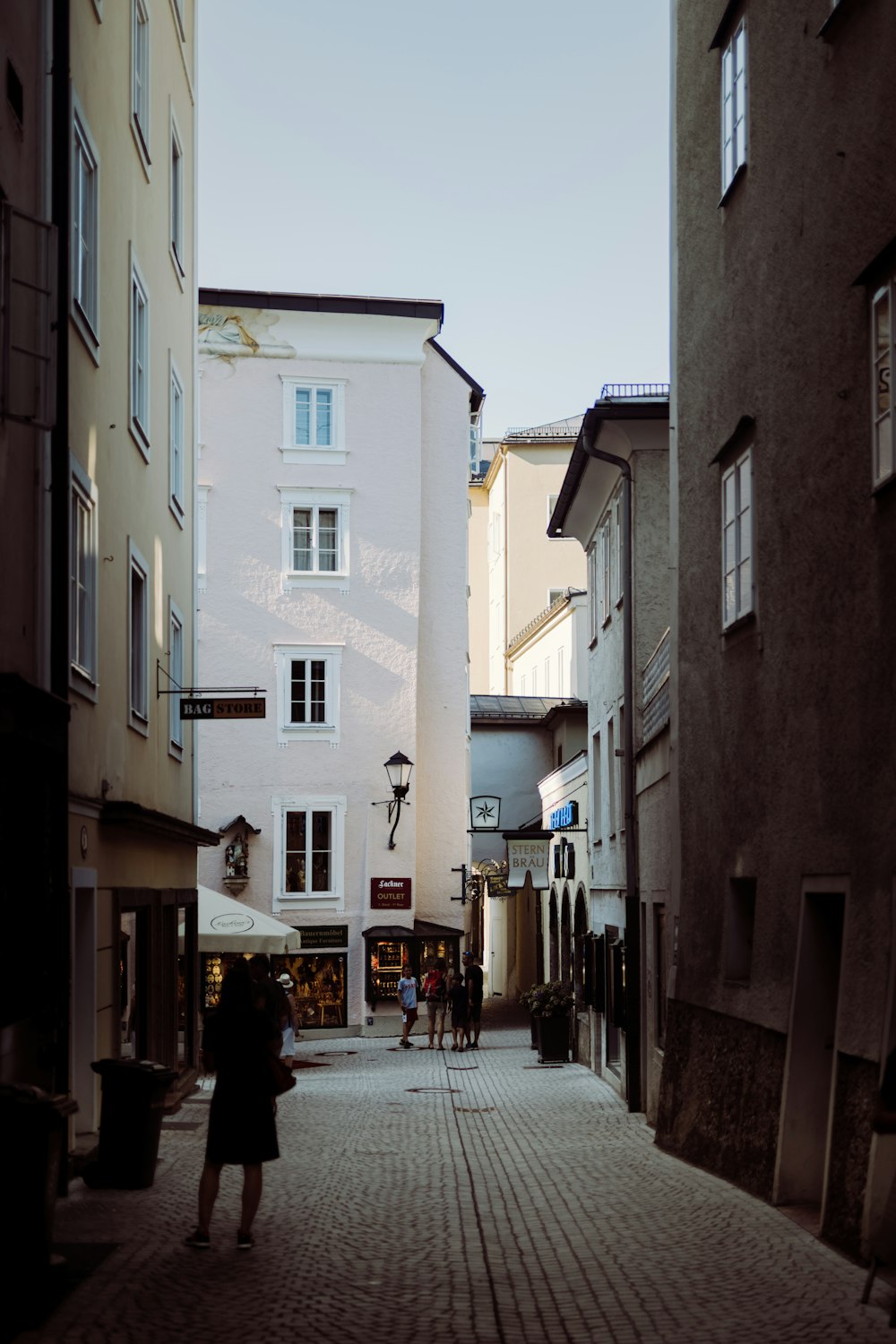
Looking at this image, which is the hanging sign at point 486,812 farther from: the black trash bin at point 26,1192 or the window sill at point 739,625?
the black trash bin at point 26,1192

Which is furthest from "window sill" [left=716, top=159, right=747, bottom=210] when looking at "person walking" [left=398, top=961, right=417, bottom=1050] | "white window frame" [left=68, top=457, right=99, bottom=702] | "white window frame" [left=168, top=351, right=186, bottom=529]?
"person walking" [left=398, top=961, right=417, bottom=1050]

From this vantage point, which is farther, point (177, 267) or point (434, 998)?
point (434, 998)

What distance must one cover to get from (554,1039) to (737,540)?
1774 cm

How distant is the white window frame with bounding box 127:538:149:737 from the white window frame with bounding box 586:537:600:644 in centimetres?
1041

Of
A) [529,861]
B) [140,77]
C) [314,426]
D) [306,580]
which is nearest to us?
[140,77]

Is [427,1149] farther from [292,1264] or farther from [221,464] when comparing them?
[221,464]

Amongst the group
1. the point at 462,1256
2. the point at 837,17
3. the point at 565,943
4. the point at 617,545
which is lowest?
the point at 565,943

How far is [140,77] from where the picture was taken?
19922mm

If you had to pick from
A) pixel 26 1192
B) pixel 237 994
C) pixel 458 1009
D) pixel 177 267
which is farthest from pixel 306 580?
pixel 26 1192

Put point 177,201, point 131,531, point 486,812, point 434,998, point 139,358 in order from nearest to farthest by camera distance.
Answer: point 131,531 → point 139,358 → point 177,201 → point 434,998 → point 486,812

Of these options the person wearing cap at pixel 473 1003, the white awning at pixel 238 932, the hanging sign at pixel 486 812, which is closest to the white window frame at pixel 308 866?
the hanging sign at pixel 486 812

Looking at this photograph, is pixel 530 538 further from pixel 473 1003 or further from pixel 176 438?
pixel 176 438

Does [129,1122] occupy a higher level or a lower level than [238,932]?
lower

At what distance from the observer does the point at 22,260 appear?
36.4ft
